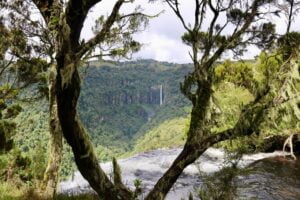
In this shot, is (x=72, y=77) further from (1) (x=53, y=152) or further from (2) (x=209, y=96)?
(1) (x=53, y=152)

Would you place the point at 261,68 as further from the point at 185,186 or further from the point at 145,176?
the point at 145,176

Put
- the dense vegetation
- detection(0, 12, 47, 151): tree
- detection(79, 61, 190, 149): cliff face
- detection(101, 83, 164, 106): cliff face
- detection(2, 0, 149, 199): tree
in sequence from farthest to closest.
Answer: detection(101, 83, 164, 106): cliff face → detection(79, 61, 190, 149): cliff face → detection(0, 12, 47, 151): tree → the dense vegetation → detection(2, 0, 149, 199): tree

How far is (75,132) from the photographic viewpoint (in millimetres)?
3818

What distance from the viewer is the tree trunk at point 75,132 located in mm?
3199

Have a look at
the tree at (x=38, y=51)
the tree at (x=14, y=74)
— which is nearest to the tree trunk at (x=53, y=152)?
the tree at (x=38, y=51)

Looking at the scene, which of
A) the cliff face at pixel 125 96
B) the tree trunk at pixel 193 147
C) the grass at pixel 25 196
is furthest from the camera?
the cliff face at pixel 125 96

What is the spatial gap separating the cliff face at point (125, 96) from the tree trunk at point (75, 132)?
91.3 m

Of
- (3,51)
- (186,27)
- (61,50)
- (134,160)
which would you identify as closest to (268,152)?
(134,160)

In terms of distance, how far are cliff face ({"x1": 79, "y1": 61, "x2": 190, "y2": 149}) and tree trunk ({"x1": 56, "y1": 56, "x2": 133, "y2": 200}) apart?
91269 millimetres

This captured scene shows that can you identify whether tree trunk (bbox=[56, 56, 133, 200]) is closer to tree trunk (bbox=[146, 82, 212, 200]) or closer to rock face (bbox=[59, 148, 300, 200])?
tree trunk (bbox=[146, 82, 212, 200])

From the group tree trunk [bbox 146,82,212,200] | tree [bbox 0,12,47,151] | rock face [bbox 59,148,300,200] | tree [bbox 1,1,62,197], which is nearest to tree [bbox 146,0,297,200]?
tree trunk [bbox 146,82,212,200]

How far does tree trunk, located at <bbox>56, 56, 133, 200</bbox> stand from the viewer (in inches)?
126

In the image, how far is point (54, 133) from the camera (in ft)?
23.1

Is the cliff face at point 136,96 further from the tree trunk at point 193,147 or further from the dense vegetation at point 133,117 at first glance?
the tree trunk at point 193,147
